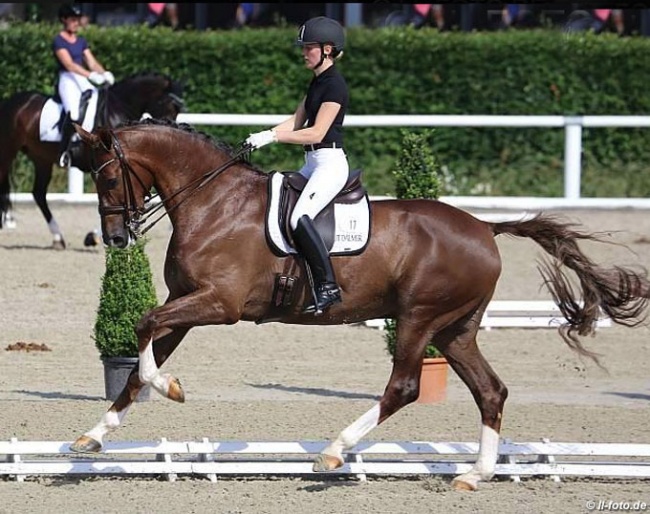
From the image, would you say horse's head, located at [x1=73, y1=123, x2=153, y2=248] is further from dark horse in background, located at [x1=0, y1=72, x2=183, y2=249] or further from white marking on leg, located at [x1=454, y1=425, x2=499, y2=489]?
dark horse in background, located at [x1=0, y1=72, x2=183, y2=249]

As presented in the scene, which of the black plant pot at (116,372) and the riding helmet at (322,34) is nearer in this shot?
the riding helmet at (322,34)

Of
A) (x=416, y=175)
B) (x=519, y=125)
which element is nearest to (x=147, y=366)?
(x=416, y=175)

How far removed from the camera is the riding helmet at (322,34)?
692 cm

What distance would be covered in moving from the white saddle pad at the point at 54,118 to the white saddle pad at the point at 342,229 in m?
7.72

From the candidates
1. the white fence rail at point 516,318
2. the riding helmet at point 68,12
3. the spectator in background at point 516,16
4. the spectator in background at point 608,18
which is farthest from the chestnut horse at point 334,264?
the spectator in background at point 608,18

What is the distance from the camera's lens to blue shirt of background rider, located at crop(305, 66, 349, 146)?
6.92 metres

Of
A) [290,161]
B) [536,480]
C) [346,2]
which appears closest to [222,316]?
[536,480]

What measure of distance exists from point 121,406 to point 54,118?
8.25 m

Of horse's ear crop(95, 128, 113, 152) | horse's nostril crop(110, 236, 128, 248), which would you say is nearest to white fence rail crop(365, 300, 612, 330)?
horse's nostril crop(110, 236, 128, 248)

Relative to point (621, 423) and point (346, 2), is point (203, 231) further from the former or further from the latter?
point (346, 2)

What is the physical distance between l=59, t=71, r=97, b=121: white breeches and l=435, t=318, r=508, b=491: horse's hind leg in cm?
809

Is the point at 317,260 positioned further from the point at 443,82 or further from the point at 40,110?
the point at 443,82

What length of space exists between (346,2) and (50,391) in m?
12.9

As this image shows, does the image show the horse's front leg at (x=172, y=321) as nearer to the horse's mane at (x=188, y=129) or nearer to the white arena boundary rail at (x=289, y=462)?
the white arena boundary rail at (x=289, y=462)
